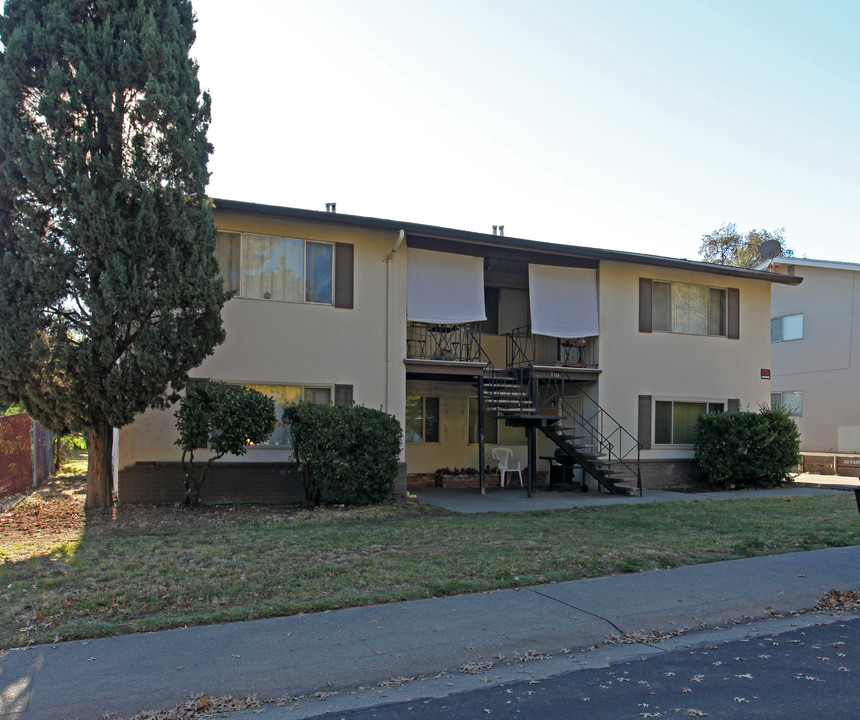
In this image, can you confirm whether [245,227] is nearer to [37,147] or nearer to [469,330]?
[37,147]

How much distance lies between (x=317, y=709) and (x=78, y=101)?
31.2 ft

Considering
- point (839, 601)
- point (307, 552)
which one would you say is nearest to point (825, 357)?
point (839, 601)

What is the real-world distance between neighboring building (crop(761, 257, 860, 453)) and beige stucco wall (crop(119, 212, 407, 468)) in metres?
16.4

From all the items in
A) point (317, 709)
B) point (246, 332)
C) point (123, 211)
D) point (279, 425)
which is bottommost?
point (317, 709)

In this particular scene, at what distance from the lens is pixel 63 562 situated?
26.0 ft

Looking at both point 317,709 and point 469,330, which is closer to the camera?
point 317,709

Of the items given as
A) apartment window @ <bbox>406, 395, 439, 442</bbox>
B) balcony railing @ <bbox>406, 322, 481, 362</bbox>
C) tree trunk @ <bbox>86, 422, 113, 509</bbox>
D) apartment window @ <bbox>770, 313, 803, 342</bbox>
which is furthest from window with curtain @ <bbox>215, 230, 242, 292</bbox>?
apartment window @ <bbox>770, 313, 803, 342</bbox>

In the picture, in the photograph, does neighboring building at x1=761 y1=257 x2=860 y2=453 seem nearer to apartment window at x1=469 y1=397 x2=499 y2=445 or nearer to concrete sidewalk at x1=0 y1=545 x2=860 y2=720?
apartment window at x1=469 y1=397 x2=499 y2=445

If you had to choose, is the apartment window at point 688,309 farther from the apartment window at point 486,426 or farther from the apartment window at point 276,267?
the apartment window at point 276,267

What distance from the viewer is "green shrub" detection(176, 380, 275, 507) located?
11875 mm

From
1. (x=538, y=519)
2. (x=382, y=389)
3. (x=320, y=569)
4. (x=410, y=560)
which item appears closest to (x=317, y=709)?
(x=320, y=569)

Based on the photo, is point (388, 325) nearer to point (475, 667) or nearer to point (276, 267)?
point (276, 267)

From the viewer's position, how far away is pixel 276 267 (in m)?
14.5

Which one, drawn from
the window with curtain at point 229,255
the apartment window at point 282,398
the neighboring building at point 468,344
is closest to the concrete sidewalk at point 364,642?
the neighboring building at point 468,344
